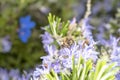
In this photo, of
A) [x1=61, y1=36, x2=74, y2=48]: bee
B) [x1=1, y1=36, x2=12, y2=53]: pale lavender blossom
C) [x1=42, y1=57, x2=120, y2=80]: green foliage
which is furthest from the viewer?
[x1=1, y1=36, x2=12, y2=53]: pale lavender blossom

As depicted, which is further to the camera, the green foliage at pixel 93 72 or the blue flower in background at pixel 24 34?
the blue flower in background at pixel 24 34

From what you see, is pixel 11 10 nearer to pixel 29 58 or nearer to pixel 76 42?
pixel 29 58

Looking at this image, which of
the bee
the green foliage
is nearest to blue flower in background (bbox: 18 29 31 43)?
the bee

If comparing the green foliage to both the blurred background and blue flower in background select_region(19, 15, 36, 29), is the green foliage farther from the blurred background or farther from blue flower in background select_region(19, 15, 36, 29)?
blue flower in background select_region(19, 15, 36, 29)

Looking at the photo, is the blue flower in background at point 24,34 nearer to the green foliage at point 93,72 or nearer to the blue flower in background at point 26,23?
the blue flower in background at point 26,23

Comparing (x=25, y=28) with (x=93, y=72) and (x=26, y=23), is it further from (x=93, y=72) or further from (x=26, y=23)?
(x=93, y=72)

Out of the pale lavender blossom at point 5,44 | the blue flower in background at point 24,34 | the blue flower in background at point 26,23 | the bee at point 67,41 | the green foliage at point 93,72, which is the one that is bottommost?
the green foliage at point 93,72

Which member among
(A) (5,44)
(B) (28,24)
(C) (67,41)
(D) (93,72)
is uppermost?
(B) (28,24)

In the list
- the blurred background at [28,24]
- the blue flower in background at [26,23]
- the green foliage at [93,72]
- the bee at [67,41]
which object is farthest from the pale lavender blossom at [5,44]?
the green foliage at [93,72]

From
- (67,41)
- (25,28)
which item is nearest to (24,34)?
(25,28)
